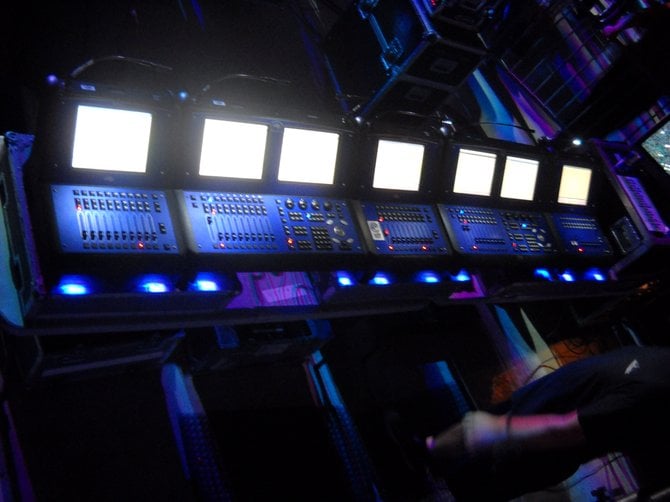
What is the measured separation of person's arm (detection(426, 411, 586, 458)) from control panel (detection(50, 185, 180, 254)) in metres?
1.64

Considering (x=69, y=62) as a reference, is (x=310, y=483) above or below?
below

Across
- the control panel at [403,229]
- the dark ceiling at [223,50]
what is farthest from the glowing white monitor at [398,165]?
the dark ceiling at [223,50]

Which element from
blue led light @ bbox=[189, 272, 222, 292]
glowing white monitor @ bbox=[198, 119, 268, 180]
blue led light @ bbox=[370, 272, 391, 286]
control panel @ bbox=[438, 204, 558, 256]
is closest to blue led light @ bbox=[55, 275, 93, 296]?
blue led light @ bbox=[189, 272, 222, 292]

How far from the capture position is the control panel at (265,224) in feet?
7.79

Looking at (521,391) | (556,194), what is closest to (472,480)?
(521,391)

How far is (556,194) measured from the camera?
3949mm

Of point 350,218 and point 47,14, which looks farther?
point 47,14

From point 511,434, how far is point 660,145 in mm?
3681

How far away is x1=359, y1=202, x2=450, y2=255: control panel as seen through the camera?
2873 mm

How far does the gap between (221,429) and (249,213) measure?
1.14m

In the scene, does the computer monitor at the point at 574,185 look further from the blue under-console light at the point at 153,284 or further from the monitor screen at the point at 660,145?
the blue under-console light at the point at 153,284

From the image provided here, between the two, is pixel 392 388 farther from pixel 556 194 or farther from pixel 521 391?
pixel 556 194

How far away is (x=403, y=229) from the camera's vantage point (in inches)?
118

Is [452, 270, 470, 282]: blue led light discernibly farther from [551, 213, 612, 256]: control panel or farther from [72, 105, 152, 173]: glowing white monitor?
[72, 105, 152, 173]: glowing white monitor
